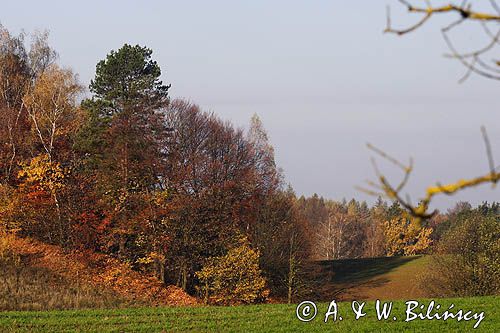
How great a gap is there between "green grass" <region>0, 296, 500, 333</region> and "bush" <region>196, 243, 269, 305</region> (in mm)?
12512

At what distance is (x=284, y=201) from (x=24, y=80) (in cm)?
2174

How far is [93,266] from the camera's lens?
39.9 meters

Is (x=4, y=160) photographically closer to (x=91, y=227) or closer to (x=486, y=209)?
(x=91, y=227)

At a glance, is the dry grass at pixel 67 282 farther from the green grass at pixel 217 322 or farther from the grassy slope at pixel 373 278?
the grassy slope at pixel 373 278

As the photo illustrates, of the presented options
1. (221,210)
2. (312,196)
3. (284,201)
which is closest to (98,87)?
(221,210)

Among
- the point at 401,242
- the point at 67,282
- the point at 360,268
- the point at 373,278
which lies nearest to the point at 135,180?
the point at 67,282

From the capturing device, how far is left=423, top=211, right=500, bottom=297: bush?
4150cm

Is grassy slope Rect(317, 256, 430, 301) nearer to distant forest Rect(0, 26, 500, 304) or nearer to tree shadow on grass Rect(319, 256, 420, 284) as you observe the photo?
tree shadow on grass Rect(319, 256, 420, 284)

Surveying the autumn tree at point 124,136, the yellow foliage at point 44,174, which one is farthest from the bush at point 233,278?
the yellow foliage at point 44,174

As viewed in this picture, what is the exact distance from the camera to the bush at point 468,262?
1634 inches

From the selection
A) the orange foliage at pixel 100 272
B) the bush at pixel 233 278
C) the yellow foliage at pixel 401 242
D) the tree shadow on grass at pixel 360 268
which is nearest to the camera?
the orange foliage at pixel 100 272

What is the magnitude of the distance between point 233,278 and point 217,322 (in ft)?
56.2

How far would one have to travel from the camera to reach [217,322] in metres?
23.5

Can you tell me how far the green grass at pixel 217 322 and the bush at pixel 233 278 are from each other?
12512 mm
